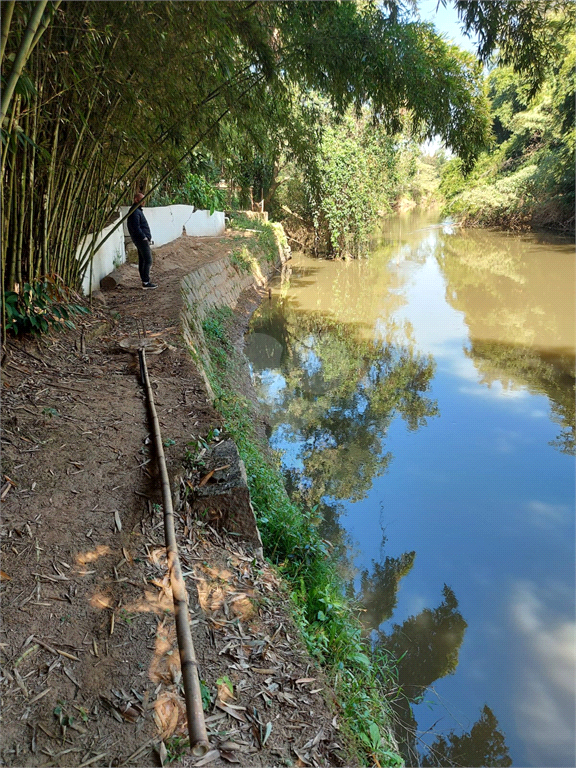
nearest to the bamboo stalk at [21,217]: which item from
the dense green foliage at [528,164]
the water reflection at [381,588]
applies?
the water reflection at [381,588]

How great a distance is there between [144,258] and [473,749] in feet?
23.1

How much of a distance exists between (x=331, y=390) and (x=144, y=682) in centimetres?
605

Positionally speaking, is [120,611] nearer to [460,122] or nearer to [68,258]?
[68,258]

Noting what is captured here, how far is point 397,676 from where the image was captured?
3.41 metres

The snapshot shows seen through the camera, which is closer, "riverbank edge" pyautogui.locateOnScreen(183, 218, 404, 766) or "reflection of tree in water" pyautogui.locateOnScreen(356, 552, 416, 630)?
"riverbank edge" pyautogui.locateOnScreen(183, 218, 404, 766)

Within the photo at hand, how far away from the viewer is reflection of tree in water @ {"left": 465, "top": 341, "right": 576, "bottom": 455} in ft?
23.0

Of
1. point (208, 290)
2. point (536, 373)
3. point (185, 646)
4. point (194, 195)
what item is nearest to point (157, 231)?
point (208, 290)

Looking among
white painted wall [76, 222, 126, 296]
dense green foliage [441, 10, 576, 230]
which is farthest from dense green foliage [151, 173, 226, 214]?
dense green foliage [441, 10, 576, 230]

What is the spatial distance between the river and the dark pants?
2.21 m

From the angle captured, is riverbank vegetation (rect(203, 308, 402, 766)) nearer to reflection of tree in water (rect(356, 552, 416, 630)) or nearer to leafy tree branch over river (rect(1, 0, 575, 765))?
leafy tree branch over river (rect(1, 0, 575, 765))

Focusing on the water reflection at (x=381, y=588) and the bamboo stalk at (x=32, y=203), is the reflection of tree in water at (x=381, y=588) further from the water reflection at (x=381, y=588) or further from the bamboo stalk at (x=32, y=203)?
the bamboo stalk at (x=32, y=203)

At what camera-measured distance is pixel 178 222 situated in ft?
45.4

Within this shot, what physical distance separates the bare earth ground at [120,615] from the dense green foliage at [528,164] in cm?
1617

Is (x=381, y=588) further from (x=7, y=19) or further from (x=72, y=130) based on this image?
(x=72, y=130)
